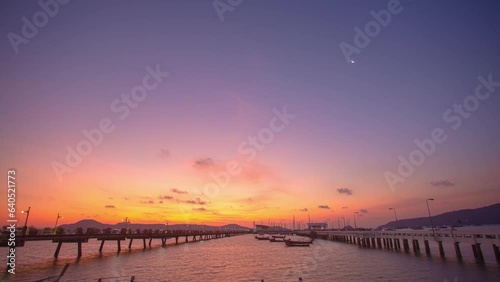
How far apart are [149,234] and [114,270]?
172 feet

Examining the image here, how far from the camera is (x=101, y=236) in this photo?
6569 cm

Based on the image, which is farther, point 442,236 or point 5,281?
point 442,236

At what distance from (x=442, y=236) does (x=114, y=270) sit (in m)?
53.9

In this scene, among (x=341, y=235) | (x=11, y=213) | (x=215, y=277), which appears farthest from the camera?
(x=341, y=235)

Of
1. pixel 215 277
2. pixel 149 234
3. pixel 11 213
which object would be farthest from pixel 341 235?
pixel 11 213

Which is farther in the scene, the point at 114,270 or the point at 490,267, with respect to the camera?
the point at 114,270

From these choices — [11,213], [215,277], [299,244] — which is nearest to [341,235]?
[299,244]

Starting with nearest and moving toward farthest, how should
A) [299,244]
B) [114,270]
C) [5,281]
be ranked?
[5,281]
[114,270]
[299,244]

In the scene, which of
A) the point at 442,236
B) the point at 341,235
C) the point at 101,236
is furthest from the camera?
the point at 341,235

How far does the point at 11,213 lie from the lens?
19.1 metres

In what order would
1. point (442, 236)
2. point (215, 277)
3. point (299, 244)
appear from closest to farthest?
point (215, 277) → point (442, 236) → point (299, 244)

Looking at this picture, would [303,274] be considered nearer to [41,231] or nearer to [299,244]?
[41,231]

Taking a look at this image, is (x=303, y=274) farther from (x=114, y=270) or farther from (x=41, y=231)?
(x=41, y=231)

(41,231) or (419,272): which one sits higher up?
(41,231)
